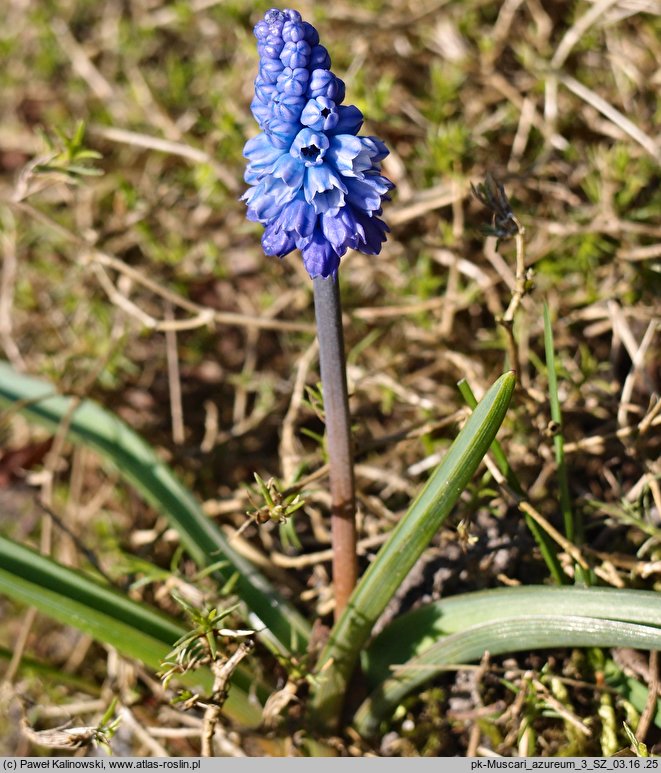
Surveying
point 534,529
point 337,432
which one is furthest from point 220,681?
point 534,529

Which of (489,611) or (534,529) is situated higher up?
(534,529)

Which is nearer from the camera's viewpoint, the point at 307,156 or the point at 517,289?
the point at 307,156

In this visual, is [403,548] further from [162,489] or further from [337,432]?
[162,489]

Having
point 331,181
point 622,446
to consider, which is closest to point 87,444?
point 331,181

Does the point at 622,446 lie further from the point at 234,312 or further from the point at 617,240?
the point at 234,312

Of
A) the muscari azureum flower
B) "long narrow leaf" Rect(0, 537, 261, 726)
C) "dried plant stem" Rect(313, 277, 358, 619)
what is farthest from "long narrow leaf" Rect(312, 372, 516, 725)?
the muscari azureum flower

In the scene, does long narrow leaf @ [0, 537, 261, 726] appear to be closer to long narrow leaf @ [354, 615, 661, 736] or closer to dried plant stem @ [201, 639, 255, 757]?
dried plant stem @ [201, 639, 255, 757]
